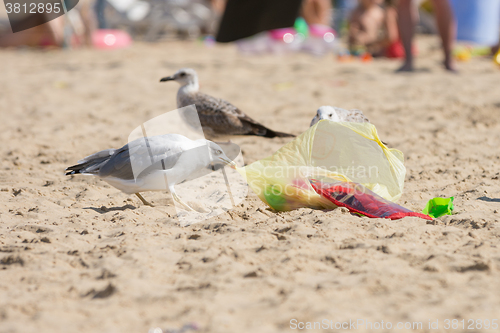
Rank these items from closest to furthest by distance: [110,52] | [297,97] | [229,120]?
[229,120]
[297,97]
[110,52]

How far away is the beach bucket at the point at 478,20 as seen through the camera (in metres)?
9.08

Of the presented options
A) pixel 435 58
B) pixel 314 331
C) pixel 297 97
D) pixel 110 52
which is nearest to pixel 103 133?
pixel 297 97

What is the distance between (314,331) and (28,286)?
1.17 metres

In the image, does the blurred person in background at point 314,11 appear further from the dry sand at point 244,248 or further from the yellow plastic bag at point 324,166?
the yellow plastic bag at point 324,166

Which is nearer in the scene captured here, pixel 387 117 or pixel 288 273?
pixel 288 273

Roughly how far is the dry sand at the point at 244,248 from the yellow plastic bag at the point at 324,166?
0.38ft

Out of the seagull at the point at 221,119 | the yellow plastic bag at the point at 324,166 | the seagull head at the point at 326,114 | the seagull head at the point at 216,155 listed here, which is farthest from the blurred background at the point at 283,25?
the seagull head at the point at 216,155

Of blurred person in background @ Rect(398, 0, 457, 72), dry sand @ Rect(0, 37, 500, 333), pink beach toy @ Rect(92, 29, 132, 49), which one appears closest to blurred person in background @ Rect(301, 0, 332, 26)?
pink beach toy @ Rect(92, 29, 132, 49)

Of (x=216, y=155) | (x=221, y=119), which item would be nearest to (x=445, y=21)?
(x=221, y=119)

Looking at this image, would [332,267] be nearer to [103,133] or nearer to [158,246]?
[158,246]

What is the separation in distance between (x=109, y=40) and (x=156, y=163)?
8.77 m

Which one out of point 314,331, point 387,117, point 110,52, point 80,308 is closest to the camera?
point 314,331

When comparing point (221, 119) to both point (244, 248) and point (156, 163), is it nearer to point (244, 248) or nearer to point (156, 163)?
point (156, 163)

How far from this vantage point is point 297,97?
19.7 ft
